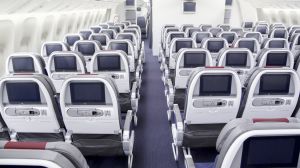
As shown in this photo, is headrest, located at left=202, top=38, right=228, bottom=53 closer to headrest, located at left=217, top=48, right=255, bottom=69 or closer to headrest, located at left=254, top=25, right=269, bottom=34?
headrest, located at left=217, top=48, right=255, bottom=69

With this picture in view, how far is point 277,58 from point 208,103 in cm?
250

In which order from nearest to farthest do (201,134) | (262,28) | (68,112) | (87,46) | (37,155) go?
(37,155) < (68,112) < (201,134) < (87,46) < (262,28)

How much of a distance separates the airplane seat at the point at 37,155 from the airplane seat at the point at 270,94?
2.31 m

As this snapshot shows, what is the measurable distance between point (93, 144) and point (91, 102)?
21.0 inches

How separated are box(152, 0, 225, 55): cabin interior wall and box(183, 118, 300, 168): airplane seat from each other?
11.3 m

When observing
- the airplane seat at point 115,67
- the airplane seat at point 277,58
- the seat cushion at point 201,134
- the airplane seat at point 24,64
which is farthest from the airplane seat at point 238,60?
the airplane seat at point 24,64

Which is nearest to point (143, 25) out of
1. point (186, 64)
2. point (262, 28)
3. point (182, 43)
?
point (262, 28)

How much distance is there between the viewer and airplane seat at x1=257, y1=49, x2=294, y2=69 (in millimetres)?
4863

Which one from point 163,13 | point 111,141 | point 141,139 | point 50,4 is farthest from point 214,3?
point 111,141

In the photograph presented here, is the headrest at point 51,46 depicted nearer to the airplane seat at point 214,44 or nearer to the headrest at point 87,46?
the headrest at point 87,46

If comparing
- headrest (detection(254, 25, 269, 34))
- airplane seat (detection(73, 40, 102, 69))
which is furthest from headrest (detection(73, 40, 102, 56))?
headrest (detection(254, 25, 269, 34))

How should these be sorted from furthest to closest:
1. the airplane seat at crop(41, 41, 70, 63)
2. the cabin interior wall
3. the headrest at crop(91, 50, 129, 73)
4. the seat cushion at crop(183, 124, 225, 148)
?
the cabin interior wall → the airplane seat at crop(41, 41, 70, 63) → the headrest at crop(91, 50, 129, 73) → the seat cushion at crop(183, 124, 225, 148)

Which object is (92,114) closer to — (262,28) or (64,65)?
(64,65)

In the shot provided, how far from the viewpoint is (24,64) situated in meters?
4.89
